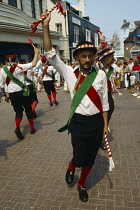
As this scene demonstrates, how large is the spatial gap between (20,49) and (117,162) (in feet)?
46.5

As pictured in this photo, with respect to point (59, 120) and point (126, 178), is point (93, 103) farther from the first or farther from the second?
point (59, 120)

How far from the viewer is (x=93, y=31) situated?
38.2 meters

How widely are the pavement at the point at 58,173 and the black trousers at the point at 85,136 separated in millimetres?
614

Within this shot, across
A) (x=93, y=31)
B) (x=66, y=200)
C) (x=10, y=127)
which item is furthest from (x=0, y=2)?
(x=93, y=31)

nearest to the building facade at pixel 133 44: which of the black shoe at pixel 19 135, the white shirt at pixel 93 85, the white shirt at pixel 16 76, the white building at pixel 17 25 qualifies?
the white building at pixel 17 25

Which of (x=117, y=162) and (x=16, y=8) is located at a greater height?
(x=16, y=8)

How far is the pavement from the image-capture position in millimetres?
2857

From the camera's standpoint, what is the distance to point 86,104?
2.63 m

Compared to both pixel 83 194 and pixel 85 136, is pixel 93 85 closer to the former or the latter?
pixel 85 136

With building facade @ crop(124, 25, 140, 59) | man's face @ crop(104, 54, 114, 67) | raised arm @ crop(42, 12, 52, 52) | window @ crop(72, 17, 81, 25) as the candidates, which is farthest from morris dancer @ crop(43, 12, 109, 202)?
building facade @ crop(124, 25, 140, 59)

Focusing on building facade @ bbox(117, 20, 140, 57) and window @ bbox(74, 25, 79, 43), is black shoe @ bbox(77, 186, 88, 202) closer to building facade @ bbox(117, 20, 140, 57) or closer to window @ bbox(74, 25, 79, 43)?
window @ bbox(74, 25, 79, 43)

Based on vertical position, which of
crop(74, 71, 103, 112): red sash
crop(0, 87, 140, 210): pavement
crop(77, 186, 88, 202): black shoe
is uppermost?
crop(74, 71, 103, 112): red sash

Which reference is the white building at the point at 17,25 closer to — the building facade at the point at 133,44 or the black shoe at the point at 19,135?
the black shoe at the point at 19,135

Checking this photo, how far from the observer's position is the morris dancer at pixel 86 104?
2.62 meters
